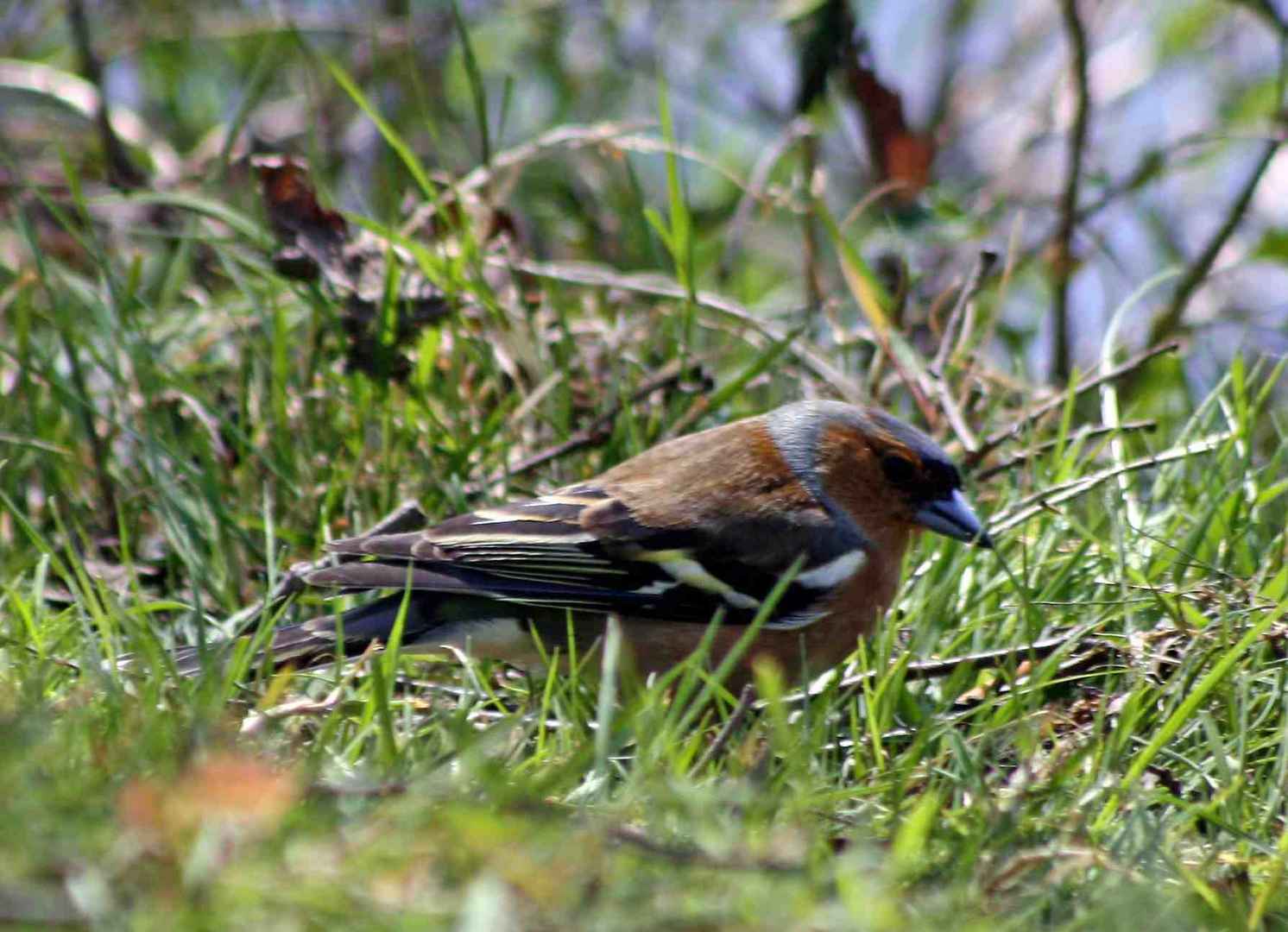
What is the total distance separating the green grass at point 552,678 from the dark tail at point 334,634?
8 cm

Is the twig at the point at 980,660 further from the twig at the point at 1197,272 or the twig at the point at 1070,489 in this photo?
the twig at the point at 1197,272

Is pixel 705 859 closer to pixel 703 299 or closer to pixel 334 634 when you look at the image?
pixel 334 634

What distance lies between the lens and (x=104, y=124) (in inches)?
220

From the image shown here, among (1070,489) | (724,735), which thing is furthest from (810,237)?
(724,735)

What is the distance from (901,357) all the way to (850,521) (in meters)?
0.80

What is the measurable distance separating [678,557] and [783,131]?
4064 millimetres

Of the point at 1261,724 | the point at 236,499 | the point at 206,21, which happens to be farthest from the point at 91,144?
the point at 1261,724

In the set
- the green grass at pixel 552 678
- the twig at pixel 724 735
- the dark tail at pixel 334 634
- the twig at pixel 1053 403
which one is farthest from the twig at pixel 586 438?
the twig at pixel 724 735

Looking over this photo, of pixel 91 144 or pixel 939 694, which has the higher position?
pixel 91 144

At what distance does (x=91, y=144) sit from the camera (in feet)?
22.0

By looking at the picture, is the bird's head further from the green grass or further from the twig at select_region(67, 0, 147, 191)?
the twig at select_region(67, 0, 147, 191)

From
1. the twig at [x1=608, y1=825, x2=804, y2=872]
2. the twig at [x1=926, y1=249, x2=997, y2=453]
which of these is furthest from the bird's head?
the twig at [x1=608, y1=825, x2=804, y2=872]

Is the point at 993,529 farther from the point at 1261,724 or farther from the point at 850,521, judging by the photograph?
the point at 1261,724

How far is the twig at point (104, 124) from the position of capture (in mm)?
5590
